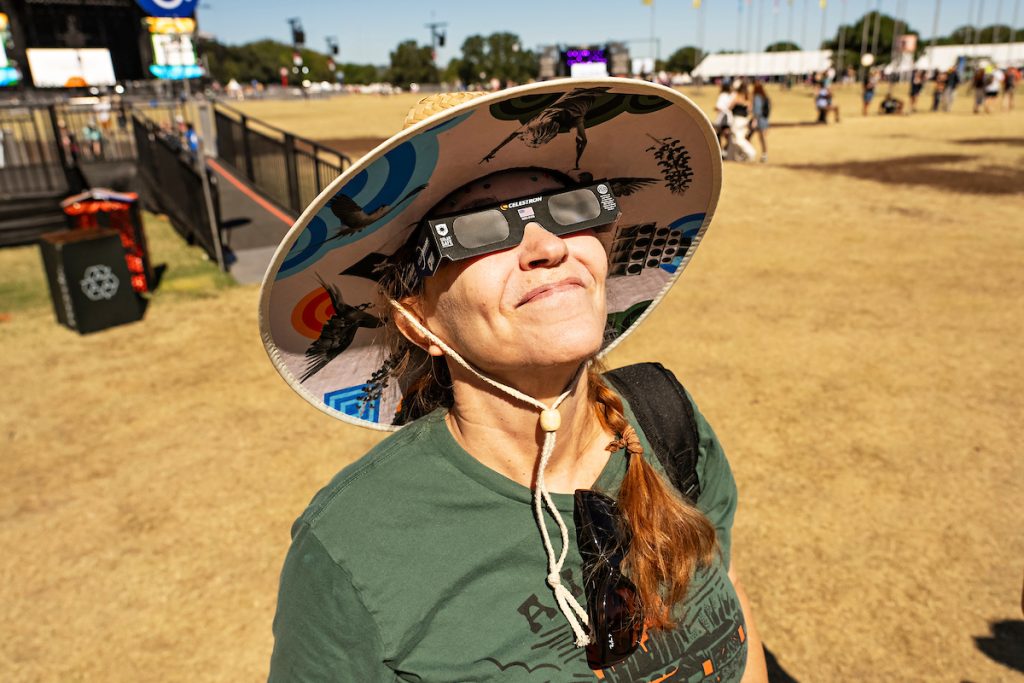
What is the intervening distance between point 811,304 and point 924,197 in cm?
701

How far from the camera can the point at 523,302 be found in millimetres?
1444

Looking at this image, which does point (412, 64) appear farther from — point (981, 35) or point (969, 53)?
point (981, 35)

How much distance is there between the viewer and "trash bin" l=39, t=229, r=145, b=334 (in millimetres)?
7461

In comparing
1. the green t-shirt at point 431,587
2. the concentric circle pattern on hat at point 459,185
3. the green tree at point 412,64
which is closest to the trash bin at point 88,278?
the concentric circle pattern on hat at point 459,185

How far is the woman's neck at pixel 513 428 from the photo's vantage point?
5.18 ft

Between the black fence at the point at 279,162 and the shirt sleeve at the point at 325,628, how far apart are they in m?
7.25

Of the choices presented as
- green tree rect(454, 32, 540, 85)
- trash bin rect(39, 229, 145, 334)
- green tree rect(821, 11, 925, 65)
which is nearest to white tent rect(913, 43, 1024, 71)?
green tree rect(821, 11, 925, 65)

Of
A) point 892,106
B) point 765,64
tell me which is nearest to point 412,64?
point 765,64

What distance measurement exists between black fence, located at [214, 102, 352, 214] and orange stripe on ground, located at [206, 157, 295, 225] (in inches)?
6.9

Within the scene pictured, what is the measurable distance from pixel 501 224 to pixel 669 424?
0.73m

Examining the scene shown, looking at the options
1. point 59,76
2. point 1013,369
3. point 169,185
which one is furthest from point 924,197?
point 59,76

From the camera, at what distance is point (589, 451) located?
1721mm

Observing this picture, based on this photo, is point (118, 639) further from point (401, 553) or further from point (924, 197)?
point (924, 197)

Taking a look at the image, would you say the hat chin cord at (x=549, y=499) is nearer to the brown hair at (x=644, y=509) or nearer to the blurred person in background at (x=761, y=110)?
the brown hair at (x=644, y=509)
